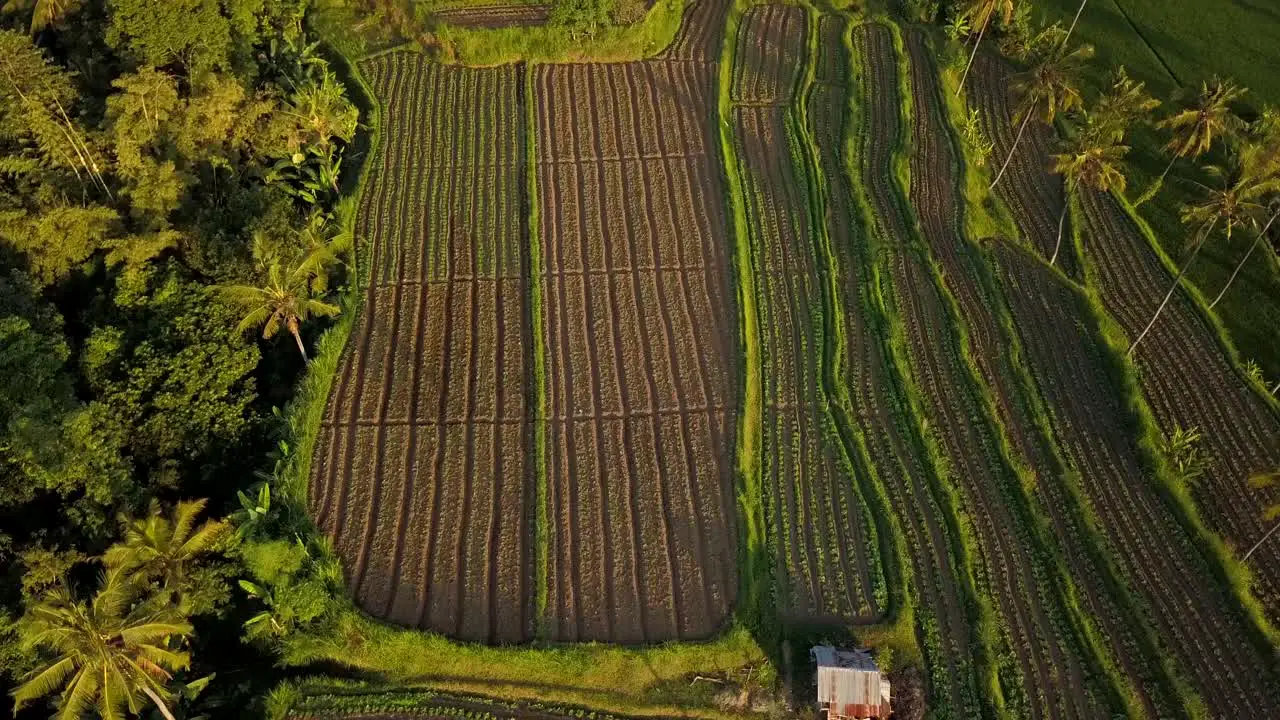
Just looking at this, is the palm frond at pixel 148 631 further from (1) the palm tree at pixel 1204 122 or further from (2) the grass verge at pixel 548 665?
(1) the palm tree at pixel 1204 122

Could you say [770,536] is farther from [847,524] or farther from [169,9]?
[169,9]

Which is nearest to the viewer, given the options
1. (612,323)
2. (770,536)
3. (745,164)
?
(770,536)

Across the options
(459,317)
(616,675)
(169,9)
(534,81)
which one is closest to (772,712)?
(616,675)

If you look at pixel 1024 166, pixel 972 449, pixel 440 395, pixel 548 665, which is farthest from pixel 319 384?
pixel 1024 166

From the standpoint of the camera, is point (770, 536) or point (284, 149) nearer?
point (770, 536)

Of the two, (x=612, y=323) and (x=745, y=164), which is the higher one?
(x=745, y=164)

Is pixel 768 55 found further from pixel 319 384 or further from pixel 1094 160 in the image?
pixel 319 384

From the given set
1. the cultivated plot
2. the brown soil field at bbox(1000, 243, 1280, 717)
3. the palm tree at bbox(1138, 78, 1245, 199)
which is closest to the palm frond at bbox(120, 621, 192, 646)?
the brown soil field at bbox(1000, 243, 1280, 717)
